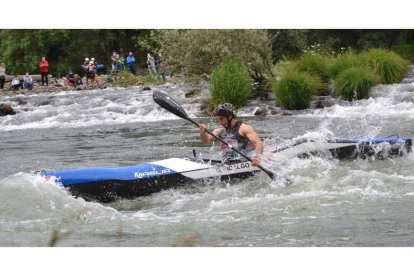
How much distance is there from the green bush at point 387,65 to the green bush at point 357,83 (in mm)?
141

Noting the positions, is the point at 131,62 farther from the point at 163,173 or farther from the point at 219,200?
the point at 219,200

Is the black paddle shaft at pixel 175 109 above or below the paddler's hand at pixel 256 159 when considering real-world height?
above

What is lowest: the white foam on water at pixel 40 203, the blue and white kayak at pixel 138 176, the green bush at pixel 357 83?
the green bush at pixel 357 83

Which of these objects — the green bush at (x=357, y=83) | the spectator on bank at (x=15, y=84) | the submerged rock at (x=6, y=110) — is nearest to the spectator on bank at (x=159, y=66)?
the submerged rock at (x=6, y=110)

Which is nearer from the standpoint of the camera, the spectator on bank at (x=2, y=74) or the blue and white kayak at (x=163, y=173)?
the blue and white kayak at (x=163, y=173)

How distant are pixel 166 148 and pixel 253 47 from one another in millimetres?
3692

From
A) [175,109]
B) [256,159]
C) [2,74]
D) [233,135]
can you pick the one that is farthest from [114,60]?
[256,159]

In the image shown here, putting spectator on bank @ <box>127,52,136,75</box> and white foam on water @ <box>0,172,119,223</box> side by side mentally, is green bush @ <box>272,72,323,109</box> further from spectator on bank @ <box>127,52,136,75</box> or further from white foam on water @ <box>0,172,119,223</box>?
white foam on water @ <box>0,172,119,223</box>

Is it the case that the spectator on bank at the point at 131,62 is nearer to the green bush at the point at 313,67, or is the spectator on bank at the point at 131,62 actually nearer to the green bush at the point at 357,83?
the green bush at the point at 313,67

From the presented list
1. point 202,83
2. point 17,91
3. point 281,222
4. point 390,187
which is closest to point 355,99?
point 202,83

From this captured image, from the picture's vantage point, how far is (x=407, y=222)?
465 cm

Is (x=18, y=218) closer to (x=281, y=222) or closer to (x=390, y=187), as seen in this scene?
(x=281, y=222)

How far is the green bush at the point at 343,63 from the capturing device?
10807mm

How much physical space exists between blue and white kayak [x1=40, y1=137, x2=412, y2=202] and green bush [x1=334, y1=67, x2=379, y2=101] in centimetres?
444
